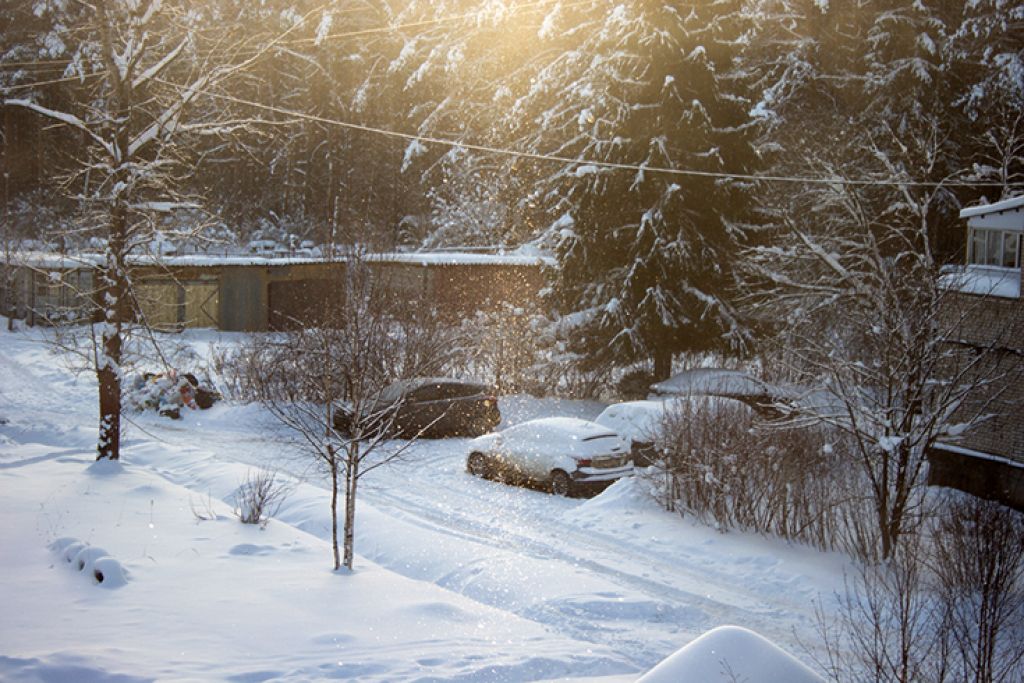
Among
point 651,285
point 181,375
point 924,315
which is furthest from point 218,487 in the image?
point 651,285

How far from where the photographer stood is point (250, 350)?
101 feet

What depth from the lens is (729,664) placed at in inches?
215

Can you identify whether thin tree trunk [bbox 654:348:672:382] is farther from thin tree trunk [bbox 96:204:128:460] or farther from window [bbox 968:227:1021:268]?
thin tree trunk [bbox 96:204:128:460]

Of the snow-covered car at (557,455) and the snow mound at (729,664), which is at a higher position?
the snow mound at (729,664)

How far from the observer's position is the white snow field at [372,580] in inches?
349

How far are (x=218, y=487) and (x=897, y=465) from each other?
11.8 m

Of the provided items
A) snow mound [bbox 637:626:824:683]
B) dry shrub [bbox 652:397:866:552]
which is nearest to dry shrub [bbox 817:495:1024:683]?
dry shrub [bbox 652:397:866:552]

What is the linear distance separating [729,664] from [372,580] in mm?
7367

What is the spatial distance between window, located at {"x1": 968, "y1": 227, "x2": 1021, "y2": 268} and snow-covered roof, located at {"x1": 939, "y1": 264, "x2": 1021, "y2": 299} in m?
0.29

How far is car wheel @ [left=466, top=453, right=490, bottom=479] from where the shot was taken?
792 inches

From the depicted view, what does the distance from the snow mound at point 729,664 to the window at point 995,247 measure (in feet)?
58.5

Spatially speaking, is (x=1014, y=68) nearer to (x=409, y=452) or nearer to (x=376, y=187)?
(x=409, y=452)

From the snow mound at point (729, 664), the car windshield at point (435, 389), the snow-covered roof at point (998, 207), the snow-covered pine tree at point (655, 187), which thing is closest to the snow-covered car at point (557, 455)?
the car windshield at point (435, 389)

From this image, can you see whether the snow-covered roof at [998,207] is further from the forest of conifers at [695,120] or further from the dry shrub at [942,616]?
the dry shrub at [942,616]
